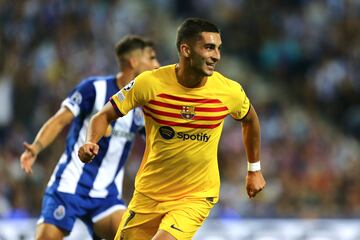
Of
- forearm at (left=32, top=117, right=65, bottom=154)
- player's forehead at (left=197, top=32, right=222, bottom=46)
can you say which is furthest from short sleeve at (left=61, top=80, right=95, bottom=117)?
player's forehead at (left=197, top=32, right=222, bottom=46)

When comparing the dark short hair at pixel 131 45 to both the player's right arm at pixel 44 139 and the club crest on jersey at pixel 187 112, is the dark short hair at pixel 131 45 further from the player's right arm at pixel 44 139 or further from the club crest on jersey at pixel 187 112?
the club crest on jersey at pixel 187 112

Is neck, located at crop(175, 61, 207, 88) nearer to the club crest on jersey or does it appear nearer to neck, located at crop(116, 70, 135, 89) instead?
the club crest on jersey

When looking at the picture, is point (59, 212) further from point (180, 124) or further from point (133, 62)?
point (180, 124)

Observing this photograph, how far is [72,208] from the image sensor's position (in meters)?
8.42

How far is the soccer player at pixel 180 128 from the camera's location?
709cm

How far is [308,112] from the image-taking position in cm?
1512

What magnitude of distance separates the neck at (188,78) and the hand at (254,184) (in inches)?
34.9

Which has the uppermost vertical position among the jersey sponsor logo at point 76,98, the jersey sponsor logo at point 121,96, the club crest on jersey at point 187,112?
the jersey sponsor logo at point 76,98

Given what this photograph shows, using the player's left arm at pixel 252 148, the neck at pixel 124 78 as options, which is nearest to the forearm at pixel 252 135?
the player's left arm at pixel 252 148

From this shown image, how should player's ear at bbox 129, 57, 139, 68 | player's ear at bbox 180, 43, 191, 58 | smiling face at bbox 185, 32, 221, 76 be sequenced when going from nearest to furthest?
1. smiling face at bbox 185, 32, 221, 76
2. player's ear at bbox 180, 43, 191, 58
3. player's ear at bbox 129, 57, 139, 68

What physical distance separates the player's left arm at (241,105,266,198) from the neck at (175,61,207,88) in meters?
0.49

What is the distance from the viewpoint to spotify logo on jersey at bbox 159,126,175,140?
7164mm

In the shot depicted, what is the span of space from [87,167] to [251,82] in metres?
7.85

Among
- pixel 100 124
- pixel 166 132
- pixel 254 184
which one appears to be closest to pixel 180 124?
pixel 166 132
